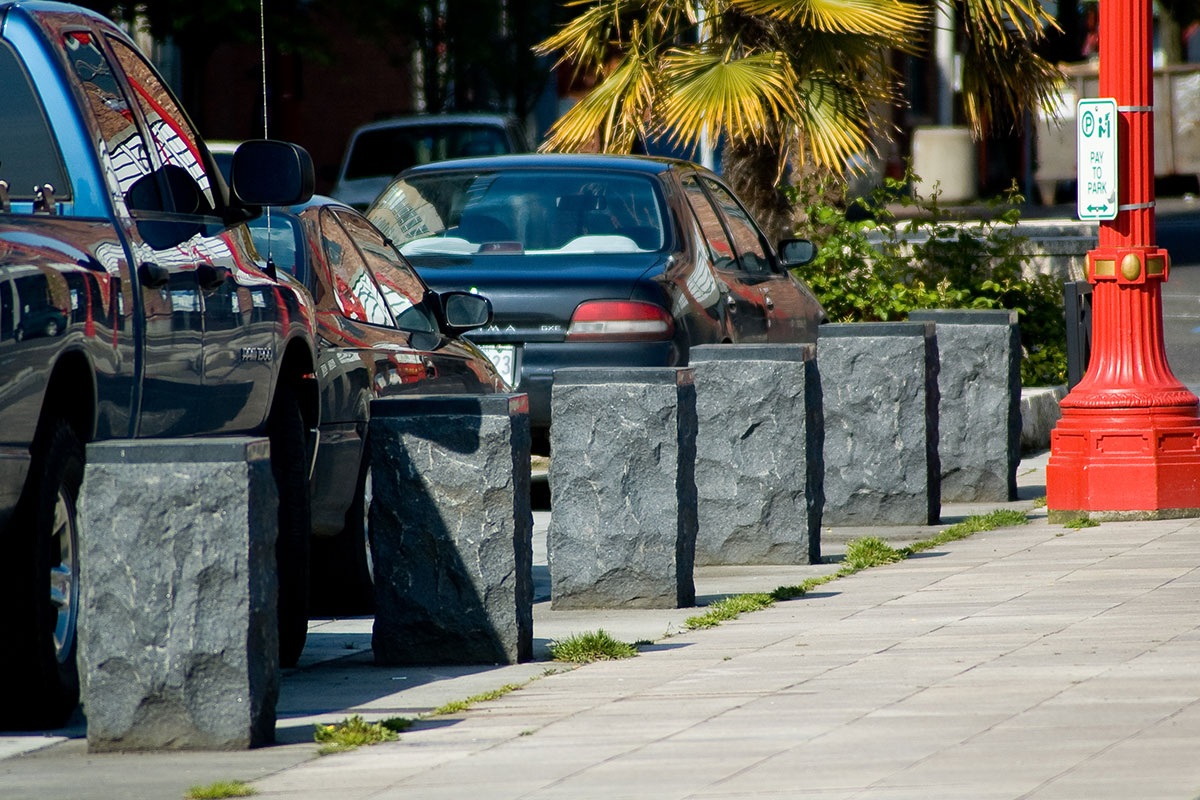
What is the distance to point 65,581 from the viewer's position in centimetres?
554

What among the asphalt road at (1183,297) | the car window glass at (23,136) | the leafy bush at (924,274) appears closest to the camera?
the car window glass at (23,136)

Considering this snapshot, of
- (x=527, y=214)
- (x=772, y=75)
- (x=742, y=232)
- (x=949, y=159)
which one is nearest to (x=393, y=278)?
(x=527, y=214)

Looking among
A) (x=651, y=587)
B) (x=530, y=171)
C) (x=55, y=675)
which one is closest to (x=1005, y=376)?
(x=530, y=171)

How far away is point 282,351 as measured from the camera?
660cm

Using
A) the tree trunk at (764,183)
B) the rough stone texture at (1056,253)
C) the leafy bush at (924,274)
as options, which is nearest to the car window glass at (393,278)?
the leafy bush at (924,274)

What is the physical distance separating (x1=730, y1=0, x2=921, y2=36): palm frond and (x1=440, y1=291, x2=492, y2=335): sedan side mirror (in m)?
5.65

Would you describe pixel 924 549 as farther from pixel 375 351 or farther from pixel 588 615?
pixel 375 351

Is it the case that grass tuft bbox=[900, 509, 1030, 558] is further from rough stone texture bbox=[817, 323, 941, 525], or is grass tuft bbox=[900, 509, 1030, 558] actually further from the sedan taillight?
the sedan taillight

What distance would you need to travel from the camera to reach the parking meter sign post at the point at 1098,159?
9625 mm

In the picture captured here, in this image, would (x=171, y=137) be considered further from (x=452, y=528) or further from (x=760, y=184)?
(x=760, y=184)

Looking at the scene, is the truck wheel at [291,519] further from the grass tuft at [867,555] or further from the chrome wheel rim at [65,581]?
the grass tuft at [867,555]

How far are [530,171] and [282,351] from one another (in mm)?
4664

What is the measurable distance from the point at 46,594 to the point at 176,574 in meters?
0.39

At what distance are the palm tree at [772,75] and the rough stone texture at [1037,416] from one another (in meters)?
1.98
